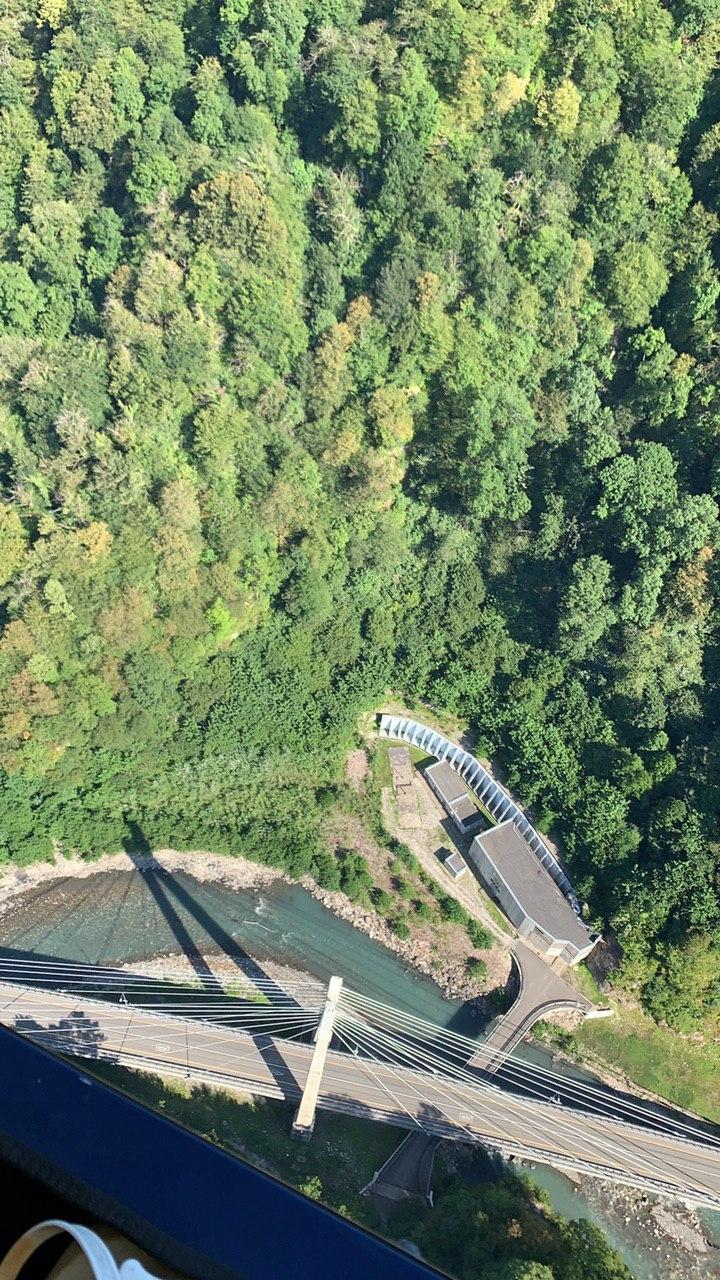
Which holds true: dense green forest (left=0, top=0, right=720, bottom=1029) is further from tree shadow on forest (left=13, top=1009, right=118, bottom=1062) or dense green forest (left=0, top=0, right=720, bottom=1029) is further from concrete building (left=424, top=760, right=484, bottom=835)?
tree shadow on forest (left=13, top=1009, right=118, bottom=1062)

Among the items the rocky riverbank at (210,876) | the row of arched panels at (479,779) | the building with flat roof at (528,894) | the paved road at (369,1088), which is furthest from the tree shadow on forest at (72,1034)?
the row of arched panels at (479,779)

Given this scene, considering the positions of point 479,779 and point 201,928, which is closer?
point 201,928

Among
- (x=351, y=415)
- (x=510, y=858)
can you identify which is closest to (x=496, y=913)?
(x=510, y=858)

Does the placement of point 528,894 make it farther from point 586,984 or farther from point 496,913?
point 586,984

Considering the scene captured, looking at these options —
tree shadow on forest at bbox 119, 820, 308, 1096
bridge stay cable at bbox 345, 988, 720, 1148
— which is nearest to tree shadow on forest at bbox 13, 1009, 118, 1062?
tree shadow on forest at bbox 119, 820, 308, 1096

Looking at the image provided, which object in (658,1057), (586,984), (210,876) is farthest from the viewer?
(210,876)
